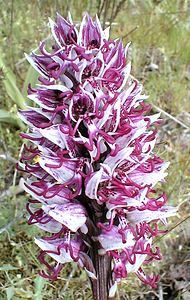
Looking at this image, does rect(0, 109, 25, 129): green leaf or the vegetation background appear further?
rect(0, 109, 25, 129): green leaf

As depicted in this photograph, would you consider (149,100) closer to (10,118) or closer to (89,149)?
(10,118)

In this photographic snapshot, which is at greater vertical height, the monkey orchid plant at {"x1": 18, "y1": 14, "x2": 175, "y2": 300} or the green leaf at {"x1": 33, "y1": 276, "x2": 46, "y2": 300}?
the monkey orchid plant at {"x1": 18, "y1": 14, "x2": 175, "y2": 300}

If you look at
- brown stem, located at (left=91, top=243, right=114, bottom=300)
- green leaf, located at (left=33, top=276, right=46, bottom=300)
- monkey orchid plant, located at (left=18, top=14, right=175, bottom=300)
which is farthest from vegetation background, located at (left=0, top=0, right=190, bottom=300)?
monkey orchid plant, located at (left=18, top=14, right=175, bottom=300)

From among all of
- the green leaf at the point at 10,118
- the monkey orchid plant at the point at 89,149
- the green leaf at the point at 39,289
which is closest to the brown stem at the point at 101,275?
the monkey orchid plant at the point at 89,149

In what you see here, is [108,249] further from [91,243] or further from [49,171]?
[49,171]

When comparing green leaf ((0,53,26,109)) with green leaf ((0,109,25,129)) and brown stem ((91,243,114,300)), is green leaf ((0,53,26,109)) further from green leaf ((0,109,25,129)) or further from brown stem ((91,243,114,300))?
brown stem ((91,243,114,300))

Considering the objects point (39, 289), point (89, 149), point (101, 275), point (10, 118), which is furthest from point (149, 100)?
point (89, 149)

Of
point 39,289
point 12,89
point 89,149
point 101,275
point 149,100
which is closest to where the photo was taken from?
point 89,149

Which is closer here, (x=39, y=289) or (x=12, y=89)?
(x=39, y=289)
